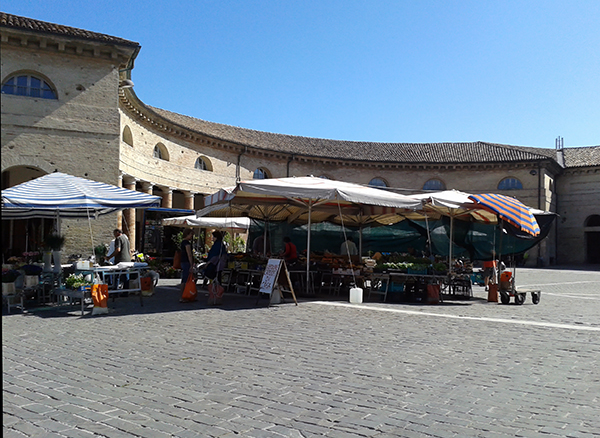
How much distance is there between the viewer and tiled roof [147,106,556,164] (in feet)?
131

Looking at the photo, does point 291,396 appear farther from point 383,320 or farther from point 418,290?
point 418,290

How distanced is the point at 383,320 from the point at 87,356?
5280mm

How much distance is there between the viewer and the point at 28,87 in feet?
62.4

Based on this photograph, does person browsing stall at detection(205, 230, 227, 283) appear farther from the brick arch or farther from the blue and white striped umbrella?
the brick arch

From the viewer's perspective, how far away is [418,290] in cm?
1304

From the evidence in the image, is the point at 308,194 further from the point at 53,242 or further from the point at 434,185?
the point at 434,185

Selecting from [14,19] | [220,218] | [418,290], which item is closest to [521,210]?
[418,290]

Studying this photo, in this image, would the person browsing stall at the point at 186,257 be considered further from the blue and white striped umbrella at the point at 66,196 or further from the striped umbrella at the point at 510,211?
the striped umbrella at the point at 510,211

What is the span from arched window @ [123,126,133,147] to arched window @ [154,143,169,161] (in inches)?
118

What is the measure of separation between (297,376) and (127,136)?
81.0 feet

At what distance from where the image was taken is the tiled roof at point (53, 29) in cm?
1828

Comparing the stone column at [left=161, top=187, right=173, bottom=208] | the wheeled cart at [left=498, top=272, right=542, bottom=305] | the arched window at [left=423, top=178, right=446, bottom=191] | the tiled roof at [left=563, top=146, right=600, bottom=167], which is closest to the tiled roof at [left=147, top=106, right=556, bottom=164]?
the tiled roof at [left=563, top=146, right=600, bottom=167]

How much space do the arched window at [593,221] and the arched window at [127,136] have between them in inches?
1494

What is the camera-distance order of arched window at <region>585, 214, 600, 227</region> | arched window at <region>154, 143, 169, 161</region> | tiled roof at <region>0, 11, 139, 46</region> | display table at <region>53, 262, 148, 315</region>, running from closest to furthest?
display table at <region>53, 262, 148, 315</region>
tiled roof at <region>0, 11, 139, 46</region>
arched window at <region>154, 143, 169, 161</region>
arched window at <region>585, 214, 600, 227</region>
